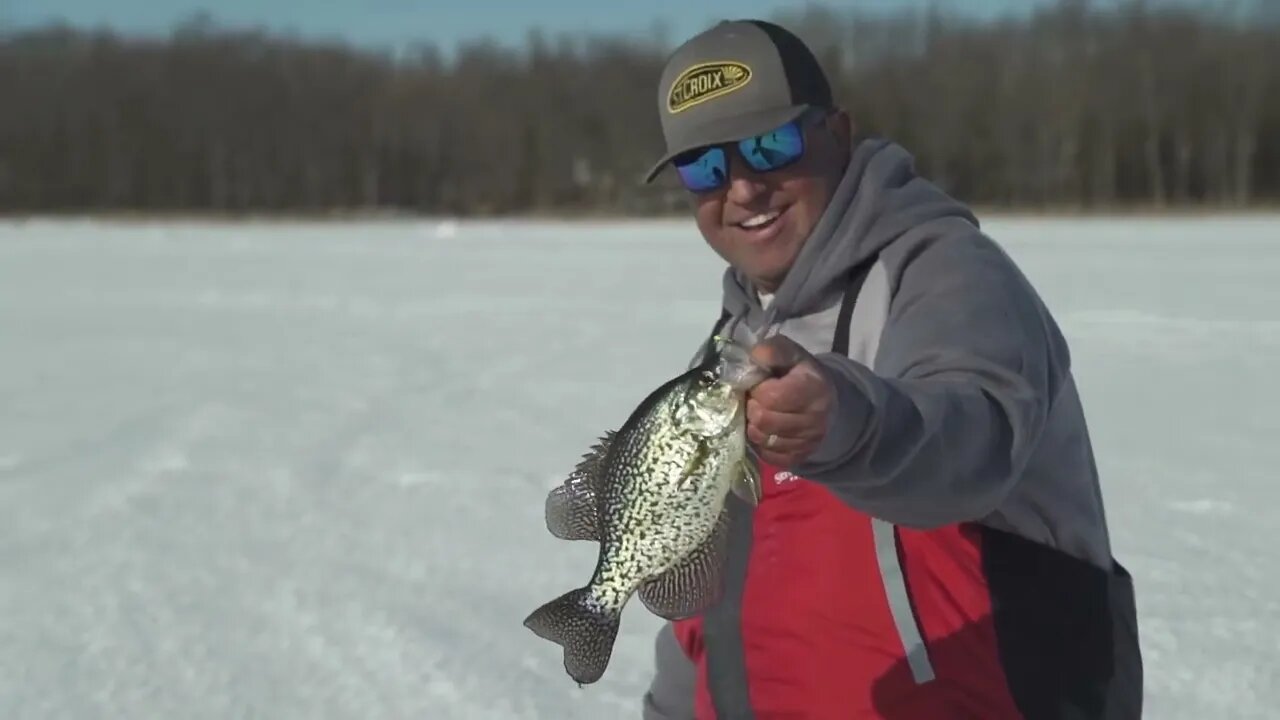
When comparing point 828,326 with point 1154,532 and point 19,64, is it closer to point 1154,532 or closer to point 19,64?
point 1154,532

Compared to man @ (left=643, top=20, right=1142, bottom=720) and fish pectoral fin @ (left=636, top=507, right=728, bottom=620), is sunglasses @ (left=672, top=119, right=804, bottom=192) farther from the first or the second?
fish pectoral fin @ (left=636, top=507, right=728, bottom=620)

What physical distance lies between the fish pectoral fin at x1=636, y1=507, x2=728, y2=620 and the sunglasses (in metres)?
0.66

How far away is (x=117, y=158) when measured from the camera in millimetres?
57469

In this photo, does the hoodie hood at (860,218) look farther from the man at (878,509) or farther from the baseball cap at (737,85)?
the baseball cap at (737,85)

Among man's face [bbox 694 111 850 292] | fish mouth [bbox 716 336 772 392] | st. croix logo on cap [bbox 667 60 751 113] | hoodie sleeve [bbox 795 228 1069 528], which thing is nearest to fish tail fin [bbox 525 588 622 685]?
hoodie sleeve [bbox 795 228 1069 528]

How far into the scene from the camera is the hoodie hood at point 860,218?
212 cm

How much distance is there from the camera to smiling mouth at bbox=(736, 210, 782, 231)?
7.55ft

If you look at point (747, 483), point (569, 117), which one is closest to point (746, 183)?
point (747, 483)

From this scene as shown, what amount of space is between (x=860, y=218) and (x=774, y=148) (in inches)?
7.7

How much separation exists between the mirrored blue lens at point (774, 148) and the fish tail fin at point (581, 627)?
81 cm

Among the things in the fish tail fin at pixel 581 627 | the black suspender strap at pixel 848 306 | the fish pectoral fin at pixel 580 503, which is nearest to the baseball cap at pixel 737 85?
the black suspender strap at pixel 848 306

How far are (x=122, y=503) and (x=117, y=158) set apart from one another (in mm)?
56436

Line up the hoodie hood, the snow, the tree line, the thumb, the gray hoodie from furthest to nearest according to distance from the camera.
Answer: the tree line
the snow
the hoodie hood
the gray hoodie
the thumb

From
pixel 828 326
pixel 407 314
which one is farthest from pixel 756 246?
pixel 407 314
